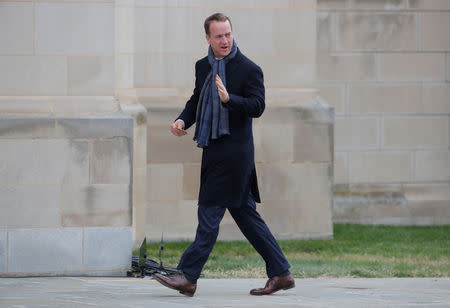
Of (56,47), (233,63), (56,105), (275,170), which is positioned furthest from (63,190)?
(275,170)

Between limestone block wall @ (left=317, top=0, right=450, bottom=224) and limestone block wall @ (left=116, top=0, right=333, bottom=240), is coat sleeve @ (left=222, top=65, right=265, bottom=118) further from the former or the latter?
limestone block wall @ (left=317, top=0, right=450, bottom=224)

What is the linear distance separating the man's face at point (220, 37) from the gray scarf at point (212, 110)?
48 mm

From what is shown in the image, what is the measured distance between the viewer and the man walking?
23.1 ft

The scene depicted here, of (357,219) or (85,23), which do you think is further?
(357,219)

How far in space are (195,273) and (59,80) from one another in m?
1.97

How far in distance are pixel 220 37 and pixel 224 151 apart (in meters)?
0.70

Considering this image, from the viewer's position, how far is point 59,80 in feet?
26.9

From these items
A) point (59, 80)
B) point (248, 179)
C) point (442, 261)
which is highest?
point (59, 80)

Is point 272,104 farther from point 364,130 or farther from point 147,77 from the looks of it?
point 364,130

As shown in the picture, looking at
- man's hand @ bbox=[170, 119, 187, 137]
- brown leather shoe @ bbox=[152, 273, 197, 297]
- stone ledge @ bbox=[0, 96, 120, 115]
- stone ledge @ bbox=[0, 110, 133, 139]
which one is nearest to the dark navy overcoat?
man's hand @ bbox=[170, 119, 187, 137]

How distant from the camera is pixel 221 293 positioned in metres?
7.33

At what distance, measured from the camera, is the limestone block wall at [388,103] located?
1219cm

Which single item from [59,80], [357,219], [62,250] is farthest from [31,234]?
[357,219]

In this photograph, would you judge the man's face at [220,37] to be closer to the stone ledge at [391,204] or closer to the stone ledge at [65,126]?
the stone ledge at [65,126]
